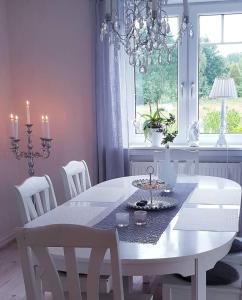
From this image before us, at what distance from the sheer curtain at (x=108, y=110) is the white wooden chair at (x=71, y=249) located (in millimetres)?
2290

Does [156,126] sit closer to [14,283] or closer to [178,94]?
[178,94]

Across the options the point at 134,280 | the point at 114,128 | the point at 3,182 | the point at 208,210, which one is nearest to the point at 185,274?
the point at 208,210

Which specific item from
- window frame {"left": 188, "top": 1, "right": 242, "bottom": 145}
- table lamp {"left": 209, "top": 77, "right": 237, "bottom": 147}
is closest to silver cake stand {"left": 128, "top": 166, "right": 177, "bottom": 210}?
table lamp {"left": 209, "top": 77, "right": 237, "bottom": 147}

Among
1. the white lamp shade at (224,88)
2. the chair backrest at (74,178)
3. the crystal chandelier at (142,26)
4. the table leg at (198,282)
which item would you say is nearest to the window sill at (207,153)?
the white lamp shade at (224,88)

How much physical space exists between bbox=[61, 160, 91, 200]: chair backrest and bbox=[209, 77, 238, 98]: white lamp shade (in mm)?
1397

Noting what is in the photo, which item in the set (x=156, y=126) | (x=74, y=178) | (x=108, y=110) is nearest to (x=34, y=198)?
(x=74, y=178)

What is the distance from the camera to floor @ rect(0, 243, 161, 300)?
9.40 ft

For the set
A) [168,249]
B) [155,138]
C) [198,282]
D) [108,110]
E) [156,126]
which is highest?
[108,110]

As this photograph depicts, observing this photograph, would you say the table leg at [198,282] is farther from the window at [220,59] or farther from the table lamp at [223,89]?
the window at [220,59]

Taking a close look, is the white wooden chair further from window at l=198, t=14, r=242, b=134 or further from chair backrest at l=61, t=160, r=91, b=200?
window at l=198, t=14, r=242, b=134

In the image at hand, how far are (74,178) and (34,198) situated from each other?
23.3 inches

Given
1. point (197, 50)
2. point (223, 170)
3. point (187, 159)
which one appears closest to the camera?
point (187, 159)

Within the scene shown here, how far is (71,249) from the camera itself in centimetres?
145

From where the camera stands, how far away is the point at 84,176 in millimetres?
3094
